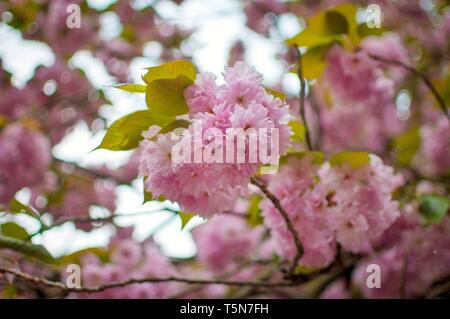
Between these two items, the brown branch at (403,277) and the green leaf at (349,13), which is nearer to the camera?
the brown branch at (403,277)

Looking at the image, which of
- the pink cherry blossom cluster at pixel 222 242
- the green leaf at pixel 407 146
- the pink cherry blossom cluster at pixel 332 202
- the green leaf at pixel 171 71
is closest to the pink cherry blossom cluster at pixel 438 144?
the green leaf at pixel 407 146

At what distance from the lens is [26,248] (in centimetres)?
120

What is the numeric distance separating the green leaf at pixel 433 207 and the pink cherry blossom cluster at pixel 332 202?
0.22m

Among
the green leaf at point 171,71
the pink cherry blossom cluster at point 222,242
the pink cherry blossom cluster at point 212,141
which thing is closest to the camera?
the pink cherry blossom cluster at point 212,141

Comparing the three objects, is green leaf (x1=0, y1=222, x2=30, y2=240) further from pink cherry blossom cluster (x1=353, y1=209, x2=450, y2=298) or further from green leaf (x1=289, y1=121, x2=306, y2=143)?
pink cherry blossom cluster (x1=353, y1=209, x2=450, y2=298)

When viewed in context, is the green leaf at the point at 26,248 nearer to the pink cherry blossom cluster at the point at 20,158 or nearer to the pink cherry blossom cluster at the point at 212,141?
the pink cherry blossom cluster at the point at 212,141

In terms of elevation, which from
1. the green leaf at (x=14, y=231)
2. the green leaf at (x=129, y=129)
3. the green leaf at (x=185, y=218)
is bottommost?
the green leaf at (x=14, y=231)

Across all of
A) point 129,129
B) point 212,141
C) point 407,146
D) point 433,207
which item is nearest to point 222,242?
point 407,146

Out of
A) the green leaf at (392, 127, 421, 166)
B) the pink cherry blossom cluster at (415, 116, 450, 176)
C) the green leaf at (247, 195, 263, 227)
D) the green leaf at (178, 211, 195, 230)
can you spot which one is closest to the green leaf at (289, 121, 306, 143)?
the green leaf at (247, 195, 263, 227)

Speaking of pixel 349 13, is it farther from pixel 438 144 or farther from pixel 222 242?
pixel 222 242

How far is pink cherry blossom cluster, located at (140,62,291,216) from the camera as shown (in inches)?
33.4

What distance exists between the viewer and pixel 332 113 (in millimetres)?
3180

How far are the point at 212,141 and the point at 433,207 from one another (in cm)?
90

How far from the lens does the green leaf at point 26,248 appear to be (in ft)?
3.84
